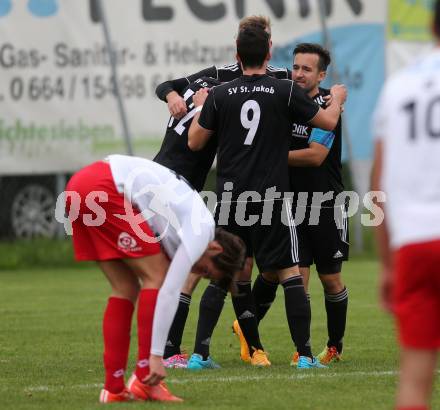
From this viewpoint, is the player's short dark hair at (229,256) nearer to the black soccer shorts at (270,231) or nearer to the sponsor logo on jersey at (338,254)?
the black soccer shorts at (270,231)

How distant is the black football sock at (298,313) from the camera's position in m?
7.79

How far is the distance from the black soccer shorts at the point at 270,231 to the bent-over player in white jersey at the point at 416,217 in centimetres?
360

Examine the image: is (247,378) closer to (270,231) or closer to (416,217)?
(270,231)

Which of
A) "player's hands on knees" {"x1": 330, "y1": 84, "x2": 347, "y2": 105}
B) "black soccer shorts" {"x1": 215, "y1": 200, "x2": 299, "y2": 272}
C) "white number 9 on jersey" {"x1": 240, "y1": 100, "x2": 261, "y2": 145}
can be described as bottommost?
"black soccer shorts" {"x1": 215, "y1": 200, "x2": 299, "y2": 272}

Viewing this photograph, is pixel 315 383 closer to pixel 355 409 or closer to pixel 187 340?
pixel 355 409

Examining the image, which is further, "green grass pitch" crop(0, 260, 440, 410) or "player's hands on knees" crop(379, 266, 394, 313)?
"green grass pitch" crop(0, 260, 440, 410)

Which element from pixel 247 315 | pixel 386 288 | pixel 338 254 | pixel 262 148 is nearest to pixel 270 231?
pixel 262 148

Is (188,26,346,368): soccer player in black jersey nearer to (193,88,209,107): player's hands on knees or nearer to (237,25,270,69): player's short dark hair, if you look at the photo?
(237,25,270,69): player's short dark hair

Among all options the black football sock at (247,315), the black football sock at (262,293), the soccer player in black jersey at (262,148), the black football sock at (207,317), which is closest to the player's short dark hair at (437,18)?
the soccer player in black jersey at (262,148)

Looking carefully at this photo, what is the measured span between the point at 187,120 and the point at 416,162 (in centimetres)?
436

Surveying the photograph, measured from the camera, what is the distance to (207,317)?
26.4ft

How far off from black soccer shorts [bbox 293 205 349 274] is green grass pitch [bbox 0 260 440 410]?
707mm

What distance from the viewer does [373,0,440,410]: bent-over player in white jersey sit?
4086mm

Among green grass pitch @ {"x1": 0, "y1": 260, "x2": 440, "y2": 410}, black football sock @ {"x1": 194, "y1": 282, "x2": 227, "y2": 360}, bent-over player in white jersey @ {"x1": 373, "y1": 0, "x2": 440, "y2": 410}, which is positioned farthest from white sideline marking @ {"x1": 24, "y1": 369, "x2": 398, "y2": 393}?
bent-over player in white jersey @ {"x1": 373, "y1": 0, "x2": 440, "y2": 410}
